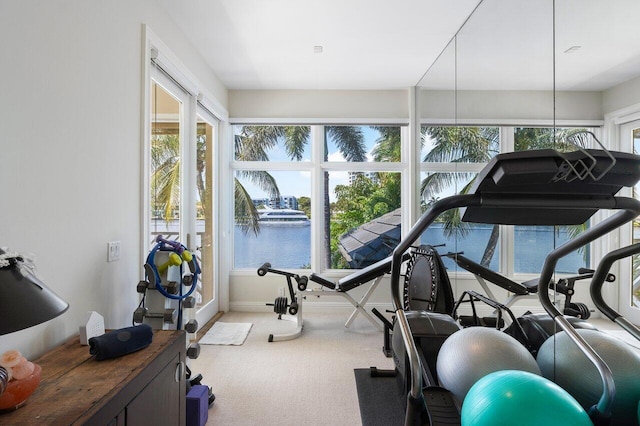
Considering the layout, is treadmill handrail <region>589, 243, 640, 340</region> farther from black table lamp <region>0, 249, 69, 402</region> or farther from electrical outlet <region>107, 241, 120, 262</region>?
electrical outlet <region>107, 241, 120, 262</region>

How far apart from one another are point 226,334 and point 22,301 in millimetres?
2889

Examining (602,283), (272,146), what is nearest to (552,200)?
(602,283)

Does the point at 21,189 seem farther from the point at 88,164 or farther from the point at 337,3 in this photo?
the point at 337,3

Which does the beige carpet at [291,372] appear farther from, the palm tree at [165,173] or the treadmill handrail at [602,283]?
the treadmill handrail at [602,283]

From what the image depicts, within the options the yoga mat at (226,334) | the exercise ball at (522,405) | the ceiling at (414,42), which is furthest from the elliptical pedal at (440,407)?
the yoga mat at (226,334)

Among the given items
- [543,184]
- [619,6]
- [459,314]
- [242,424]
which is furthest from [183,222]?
[619,6]

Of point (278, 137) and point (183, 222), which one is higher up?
point (278, 137)

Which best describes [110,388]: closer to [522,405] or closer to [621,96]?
[522,405]

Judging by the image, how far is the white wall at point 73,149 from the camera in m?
1.33

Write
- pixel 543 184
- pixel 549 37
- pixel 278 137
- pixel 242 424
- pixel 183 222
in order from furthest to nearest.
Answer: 1. pixel 278 137
2. pixel 183 222
3. pixel 242 424
4. pixel 549 37
5. pixel 543 184

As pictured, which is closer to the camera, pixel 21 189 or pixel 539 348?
pixel 21 189

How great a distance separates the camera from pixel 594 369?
57.2 inches

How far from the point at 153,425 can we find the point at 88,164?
1268mm

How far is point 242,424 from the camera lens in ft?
6.84
